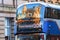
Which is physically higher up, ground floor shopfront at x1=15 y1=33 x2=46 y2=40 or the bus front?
the bus front

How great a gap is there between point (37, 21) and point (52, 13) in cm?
128

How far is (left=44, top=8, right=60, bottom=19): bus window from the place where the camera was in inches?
1041

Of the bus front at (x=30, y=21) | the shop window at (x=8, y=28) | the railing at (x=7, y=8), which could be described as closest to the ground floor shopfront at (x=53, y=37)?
the bus front at (x=30, y=21)

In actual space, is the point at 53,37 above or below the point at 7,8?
below

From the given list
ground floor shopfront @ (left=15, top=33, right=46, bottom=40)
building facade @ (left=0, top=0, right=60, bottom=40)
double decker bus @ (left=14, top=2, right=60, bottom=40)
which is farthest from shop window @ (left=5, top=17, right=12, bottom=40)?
ground floor shopfront @ (left=15, top=33, right=46, bottom=40)

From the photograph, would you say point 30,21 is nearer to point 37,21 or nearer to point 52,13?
point 37,21

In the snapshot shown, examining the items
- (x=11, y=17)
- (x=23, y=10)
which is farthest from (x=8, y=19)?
(x=23, y=10)

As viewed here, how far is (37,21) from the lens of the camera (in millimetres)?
26406

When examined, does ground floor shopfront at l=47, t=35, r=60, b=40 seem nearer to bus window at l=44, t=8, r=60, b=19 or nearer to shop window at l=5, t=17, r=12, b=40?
bus window at l=44, t=8, r=60, b=19

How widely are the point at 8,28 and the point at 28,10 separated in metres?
7.89

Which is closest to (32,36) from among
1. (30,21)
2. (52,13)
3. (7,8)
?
(30,21)

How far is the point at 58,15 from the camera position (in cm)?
2742

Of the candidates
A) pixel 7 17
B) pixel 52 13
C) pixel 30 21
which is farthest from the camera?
pixel 7 17

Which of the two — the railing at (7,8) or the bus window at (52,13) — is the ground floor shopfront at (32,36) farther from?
the railing at (7,8)
